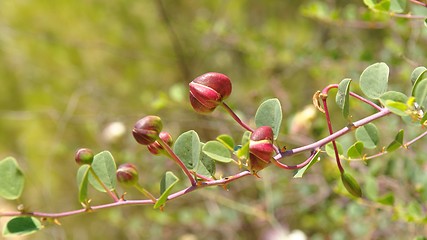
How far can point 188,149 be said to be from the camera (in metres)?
0.42

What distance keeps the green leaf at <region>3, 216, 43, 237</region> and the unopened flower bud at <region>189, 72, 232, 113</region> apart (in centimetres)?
16

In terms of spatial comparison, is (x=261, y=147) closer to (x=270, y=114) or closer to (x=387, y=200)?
(x=270, y=114)

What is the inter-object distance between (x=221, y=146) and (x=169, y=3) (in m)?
1.36

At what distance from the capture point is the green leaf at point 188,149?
1.35ft

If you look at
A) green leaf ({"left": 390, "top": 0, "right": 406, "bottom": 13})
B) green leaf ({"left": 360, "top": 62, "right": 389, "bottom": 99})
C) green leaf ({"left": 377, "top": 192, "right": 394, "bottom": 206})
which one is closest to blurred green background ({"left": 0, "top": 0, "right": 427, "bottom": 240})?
green leaf ({"left": 377, "top": 192, "right": 394, "bottom": 206})

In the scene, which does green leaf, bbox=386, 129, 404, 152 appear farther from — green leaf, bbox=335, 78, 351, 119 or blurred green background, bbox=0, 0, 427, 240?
blurred green background, bbox=0, 0, 427, 240

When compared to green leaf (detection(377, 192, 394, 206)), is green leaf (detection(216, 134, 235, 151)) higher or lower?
higher

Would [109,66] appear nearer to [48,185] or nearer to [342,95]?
[48,185]

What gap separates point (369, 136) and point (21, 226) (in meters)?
0.29

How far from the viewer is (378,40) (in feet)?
5.04

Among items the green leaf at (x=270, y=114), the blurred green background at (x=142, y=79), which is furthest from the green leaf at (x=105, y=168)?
the blurred green background at (x=142, y=79)

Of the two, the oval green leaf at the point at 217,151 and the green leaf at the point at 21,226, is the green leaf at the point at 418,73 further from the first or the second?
the green leaf at the point at 21,226

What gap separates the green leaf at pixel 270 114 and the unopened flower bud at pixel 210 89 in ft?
0.11

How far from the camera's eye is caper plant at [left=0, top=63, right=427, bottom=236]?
0.37m
